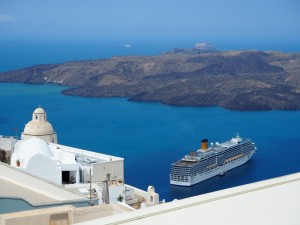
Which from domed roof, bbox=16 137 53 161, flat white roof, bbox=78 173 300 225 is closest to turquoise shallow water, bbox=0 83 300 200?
domed roof, bbox=16 137 53 161

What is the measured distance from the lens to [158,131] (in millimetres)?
27047

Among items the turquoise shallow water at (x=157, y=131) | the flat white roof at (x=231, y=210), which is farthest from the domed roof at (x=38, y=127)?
the flat white roof at (x=231, y=210)

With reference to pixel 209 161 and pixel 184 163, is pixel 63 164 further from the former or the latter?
pixel 209 161

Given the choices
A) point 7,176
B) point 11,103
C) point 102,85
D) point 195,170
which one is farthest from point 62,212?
point 102,85

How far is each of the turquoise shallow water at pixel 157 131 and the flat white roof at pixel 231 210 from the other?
46.2ft

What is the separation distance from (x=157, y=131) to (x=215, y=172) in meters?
7.32

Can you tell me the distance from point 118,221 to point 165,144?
2180 centimetres

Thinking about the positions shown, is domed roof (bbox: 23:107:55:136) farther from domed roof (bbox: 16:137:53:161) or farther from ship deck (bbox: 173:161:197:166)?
ship deck (bbox: 173:161:197:166)

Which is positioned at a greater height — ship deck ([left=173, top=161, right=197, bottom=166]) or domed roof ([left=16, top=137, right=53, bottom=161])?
domed roof ([left=16, top=137, right=53, bottom=161])

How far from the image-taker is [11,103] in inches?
1395

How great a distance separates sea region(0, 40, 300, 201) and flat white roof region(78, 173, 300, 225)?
45.7 ft

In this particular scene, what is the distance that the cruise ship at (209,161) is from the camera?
18.1m

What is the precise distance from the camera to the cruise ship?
1814cm

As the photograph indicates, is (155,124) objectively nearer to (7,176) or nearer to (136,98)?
(136,98)
